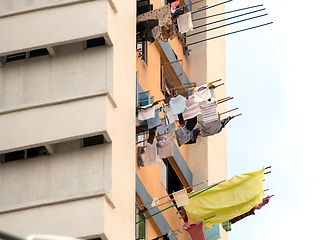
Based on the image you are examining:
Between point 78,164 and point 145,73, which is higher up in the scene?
point 145,73

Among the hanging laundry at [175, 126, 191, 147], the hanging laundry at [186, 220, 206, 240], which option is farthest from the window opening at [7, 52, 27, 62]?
the hanging laundry at [186, 220, 206, 240]

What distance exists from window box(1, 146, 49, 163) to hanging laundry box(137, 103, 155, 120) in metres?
3.96

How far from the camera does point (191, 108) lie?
64.5 ft

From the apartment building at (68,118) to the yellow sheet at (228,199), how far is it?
478 centimetres

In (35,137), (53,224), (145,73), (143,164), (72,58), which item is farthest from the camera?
(145,73)

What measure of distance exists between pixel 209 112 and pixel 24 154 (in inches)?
249

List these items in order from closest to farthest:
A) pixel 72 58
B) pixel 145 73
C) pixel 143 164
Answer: pixel 72 58
pixel 143 164
pixel 145 73

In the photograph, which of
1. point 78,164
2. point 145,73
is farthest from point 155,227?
point 78,164

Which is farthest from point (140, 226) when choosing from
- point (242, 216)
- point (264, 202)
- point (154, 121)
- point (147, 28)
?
point (147, 28)

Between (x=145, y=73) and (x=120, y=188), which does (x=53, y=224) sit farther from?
(x=145, y=73)

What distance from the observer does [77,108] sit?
625 inches

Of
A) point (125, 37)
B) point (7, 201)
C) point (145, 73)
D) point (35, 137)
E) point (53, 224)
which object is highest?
point (145, 73)

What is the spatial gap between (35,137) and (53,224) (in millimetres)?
2203

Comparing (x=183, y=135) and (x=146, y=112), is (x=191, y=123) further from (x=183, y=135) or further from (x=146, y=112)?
(x=146, y=112)
